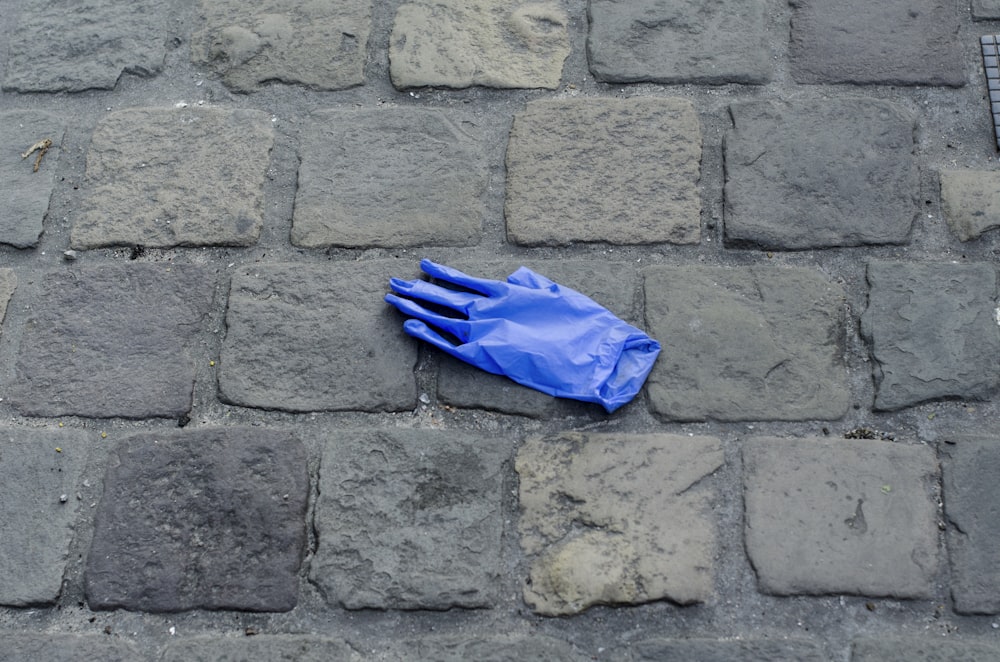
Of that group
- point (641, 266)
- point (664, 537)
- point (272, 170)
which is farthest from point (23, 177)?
point (664, 537)

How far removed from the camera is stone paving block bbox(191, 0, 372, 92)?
9.27 ft

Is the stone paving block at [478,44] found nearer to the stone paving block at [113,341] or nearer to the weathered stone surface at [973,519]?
the stone paving block at [113,341]

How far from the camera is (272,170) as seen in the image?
2.68m

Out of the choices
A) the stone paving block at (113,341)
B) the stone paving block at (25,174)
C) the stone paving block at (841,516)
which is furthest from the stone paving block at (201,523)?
the stone paving block at (841,516)

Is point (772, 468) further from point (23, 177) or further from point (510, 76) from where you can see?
point (23, 177)

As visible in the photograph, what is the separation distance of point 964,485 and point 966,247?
24.9 inches

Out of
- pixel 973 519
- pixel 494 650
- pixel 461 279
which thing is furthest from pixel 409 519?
pixel 973 519

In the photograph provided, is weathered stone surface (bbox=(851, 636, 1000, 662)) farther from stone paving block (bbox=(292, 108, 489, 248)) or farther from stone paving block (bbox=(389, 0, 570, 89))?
stone paving block (bbox=(389, 0, 570, 89))

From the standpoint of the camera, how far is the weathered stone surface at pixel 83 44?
113 inches

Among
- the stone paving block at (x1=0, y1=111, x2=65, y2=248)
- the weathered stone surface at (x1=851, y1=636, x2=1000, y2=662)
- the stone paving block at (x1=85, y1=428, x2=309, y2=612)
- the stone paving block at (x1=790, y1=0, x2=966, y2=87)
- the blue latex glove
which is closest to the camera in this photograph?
the weathered stone surface at (x1=851, y1=636, x2=1000, y2=662)

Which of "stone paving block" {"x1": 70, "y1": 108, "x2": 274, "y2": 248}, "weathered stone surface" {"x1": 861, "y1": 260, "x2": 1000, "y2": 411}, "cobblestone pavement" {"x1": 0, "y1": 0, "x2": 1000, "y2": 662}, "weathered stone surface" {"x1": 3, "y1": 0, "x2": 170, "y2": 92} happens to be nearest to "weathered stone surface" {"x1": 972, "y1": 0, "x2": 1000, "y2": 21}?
"cobblestone pavement" {"x1": 0, "y1": 0, "x2": 1000, "y2": 662}

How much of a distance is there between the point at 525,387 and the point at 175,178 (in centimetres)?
113

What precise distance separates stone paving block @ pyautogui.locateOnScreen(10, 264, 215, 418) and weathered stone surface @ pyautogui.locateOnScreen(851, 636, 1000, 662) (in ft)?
5.41

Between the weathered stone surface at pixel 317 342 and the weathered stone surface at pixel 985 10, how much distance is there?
179 centimetres
